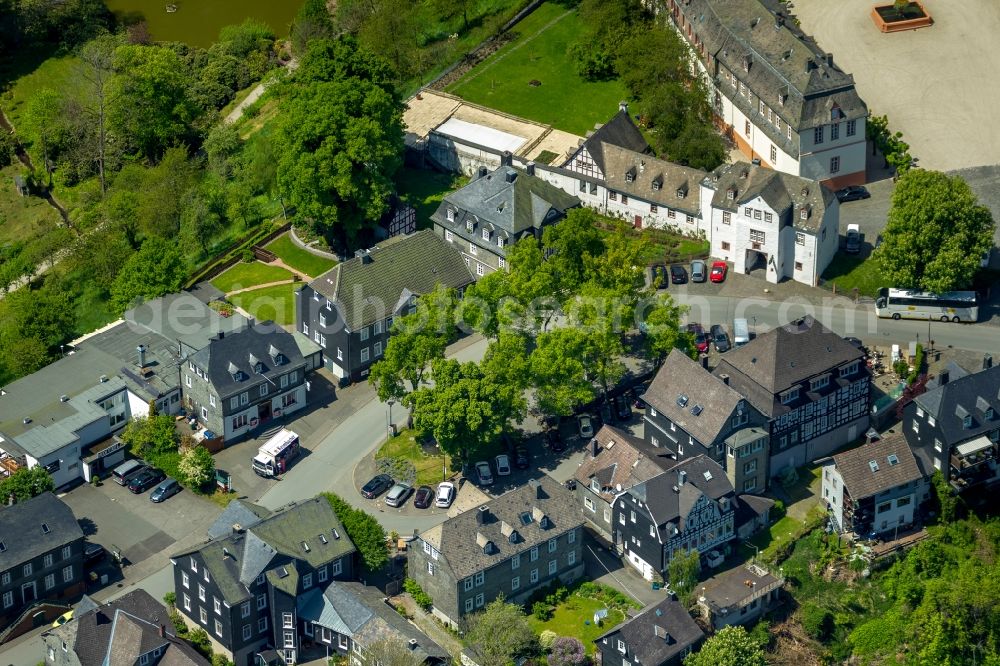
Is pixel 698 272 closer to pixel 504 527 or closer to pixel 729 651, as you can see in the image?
pixel 504 527

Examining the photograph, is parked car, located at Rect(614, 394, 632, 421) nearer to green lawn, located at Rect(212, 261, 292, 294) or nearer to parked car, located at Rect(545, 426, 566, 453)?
parked car, located at Rect(545, 426, 566, 453)

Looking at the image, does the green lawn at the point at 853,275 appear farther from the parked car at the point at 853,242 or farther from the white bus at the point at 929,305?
the white bus at the point at 929,305

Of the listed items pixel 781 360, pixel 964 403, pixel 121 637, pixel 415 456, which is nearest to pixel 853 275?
pixel 781 360

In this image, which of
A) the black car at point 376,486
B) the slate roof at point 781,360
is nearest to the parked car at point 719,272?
the slate roof at point 781,360

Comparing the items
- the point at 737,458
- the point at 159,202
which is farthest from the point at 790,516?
the point at 159,202

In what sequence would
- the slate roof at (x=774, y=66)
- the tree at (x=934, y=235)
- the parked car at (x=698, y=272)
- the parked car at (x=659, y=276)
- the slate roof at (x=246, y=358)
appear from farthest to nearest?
the slate roof at (x=774, y=66) < the parked car at (x=698, y=272) < the parked car at (x=659, y=276) < the slate roof at (x=246, y=358) < the tree at (x=934, y=235)

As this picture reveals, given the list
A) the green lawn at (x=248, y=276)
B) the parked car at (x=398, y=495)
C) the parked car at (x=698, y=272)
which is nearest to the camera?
the parked car at (x=398, y=495)

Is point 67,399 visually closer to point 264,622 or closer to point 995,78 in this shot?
point 264,622

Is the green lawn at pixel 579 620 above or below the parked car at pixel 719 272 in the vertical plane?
below
